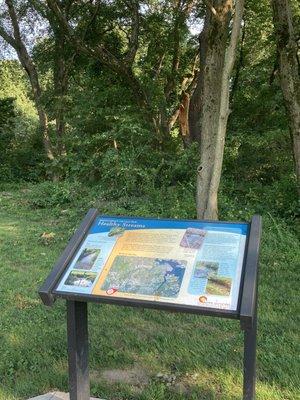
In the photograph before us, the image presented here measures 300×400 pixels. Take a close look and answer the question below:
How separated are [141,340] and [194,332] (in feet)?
1.48

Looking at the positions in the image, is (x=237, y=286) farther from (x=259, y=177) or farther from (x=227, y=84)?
(x=259, y=177)

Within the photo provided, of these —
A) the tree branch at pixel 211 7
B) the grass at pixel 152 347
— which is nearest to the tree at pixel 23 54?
the tree branch at pixel 211 7

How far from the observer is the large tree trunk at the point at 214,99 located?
5895 mm

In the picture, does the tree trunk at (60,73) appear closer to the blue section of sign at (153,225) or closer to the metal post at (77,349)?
the blue section of sign at (153,225)

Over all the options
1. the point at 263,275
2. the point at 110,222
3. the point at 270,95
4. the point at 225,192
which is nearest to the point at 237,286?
the point at 110,222

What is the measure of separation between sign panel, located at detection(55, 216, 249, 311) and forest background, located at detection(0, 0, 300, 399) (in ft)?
3.11

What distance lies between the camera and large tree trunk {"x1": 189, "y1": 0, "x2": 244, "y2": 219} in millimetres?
5895

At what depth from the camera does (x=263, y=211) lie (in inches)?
292

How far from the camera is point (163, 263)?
2469 millimetres

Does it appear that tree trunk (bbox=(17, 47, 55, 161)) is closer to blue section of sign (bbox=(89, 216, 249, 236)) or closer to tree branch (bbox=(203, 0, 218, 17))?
tree branch (bbox=(203, 0, 218, 17))

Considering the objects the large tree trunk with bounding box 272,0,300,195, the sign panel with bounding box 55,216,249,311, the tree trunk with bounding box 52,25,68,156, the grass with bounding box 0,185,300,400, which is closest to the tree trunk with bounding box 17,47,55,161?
the tree trunk with bounding box 52,25,68,156

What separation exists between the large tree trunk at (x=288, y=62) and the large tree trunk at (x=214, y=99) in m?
0.70

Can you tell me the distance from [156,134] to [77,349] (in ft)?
29.1

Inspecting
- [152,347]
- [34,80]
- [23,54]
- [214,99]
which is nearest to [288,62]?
[214,99]
